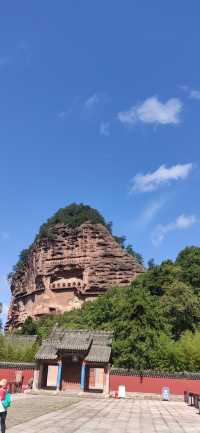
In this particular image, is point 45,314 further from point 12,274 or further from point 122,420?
point 122,420

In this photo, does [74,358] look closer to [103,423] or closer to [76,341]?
[76,341]

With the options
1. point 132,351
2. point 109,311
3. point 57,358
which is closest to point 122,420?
point 57,358

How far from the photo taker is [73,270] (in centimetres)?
7588

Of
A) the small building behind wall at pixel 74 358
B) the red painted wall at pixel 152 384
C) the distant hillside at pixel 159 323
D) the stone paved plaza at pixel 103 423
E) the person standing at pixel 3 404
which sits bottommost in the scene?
the stone paved plaza at pixel 103 423

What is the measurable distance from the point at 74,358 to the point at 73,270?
47.3 metres

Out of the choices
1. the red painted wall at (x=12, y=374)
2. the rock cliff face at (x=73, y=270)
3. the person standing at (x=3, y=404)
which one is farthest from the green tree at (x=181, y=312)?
the person standing at (x=3, y=404)

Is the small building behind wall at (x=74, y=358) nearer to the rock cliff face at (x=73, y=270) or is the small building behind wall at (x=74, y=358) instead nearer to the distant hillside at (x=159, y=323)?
the distant hillside at (x=159, y=323)

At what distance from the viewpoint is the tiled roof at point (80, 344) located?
1108 inches

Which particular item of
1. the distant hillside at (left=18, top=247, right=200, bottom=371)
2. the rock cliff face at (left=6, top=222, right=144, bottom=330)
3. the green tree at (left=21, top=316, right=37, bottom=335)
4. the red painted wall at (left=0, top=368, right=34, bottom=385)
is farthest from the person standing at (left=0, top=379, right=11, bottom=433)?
the rock cliff face at (left=6, top=222, right=144, bottom=330)

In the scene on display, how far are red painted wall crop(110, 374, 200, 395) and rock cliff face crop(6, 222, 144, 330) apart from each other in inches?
1712

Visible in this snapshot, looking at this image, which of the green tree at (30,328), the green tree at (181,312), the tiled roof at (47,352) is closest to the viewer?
the tiled roof at (47,352)

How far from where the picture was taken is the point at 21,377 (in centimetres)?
2869

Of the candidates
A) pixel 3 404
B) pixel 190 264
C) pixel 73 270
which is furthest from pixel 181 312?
pixel 3 404

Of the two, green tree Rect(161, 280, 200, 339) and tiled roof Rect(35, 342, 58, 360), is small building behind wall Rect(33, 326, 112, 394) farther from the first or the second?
green tree Rect(161, 280, 200, 339)
